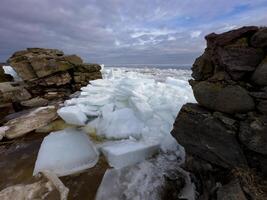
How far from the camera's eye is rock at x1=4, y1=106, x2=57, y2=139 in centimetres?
851

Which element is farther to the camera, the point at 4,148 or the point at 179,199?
the point at 4,148

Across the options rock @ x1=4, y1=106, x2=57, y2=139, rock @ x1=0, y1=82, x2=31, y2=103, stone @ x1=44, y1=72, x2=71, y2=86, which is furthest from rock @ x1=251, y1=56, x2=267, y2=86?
stone @ x1=44, y1=72, x2=71, y2=86

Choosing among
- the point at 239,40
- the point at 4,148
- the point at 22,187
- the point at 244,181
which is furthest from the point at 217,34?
the point at 4,148

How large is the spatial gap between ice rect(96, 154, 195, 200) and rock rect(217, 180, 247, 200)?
1.26 meters

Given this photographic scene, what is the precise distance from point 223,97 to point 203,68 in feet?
3.04

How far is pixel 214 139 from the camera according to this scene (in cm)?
413

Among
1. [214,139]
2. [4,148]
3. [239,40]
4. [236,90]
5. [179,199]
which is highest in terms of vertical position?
[239,40]

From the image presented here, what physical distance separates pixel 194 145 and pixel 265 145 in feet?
4.46

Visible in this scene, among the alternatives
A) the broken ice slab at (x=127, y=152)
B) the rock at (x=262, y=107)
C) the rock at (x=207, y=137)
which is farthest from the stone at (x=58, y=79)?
the rock at (x=262, y=107)

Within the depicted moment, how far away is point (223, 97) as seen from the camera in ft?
13.2

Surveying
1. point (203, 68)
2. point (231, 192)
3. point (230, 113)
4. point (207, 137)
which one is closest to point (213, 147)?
point (207, 137)

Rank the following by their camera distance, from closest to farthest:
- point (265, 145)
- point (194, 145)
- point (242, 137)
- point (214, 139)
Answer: point (265, 145), point (242, 137), point (214, 139), point (194, 145)

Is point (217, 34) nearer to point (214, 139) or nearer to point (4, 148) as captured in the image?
point (214, 139)

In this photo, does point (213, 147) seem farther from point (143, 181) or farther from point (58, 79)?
point (58, 79)
